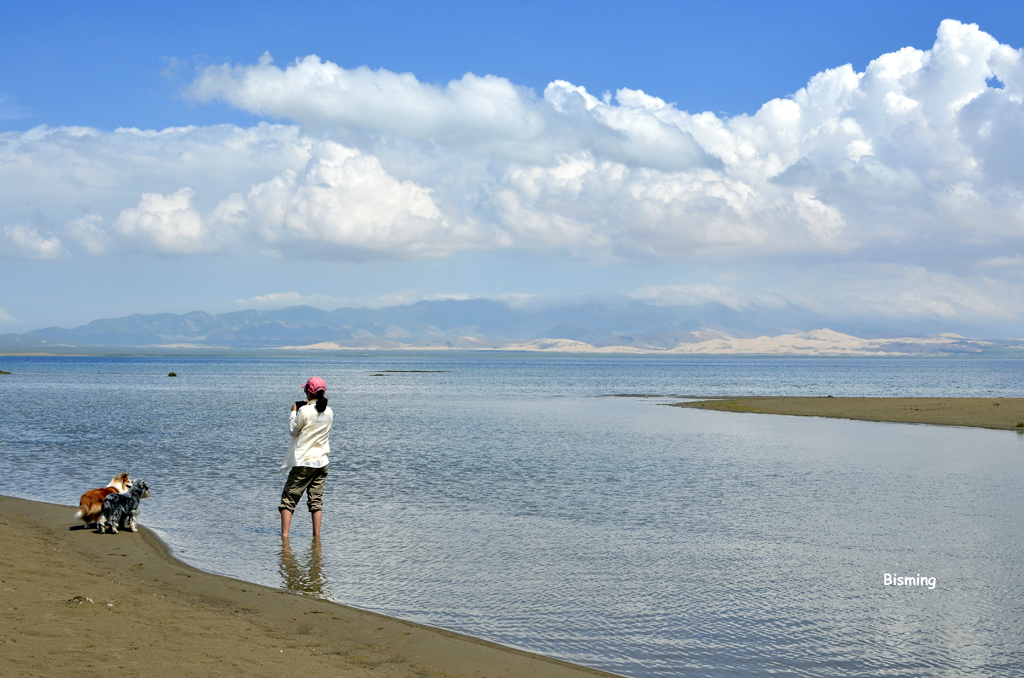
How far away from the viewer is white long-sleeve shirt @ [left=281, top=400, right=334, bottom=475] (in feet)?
39.7

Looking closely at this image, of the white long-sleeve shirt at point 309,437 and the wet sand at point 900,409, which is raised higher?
the white long-sleeve shirt at point 309,437

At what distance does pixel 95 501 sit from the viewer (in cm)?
1312

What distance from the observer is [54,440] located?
1068 inches

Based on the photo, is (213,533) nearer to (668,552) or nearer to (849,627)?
(668,552)

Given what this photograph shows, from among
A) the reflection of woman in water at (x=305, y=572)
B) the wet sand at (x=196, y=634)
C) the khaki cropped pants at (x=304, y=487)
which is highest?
the khaki cropped pants at (x=304, y=487)

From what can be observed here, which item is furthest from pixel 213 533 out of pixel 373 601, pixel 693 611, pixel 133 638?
pixel 693 611

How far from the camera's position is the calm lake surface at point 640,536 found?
8352mm

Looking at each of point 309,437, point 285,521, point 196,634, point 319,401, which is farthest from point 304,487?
point 196,634

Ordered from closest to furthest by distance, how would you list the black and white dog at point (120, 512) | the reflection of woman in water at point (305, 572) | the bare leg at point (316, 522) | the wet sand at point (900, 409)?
the reflection of woman in water at point (305, 572)
the bare leg at point (316, 522)
the black and white dog at point (120, 512)
the wet sand at point (900, 409)

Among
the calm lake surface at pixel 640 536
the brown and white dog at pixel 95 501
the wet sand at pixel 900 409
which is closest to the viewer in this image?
the calm lake surface at pixel 640 536

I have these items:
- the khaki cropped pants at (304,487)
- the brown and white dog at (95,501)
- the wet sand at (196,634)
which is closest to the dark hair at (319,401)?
the khaki cropped pants at (304,487)

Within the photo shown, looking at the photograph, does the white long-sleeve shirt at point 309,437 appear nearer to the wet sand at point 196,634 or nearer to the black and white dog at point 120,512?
the wet sand at point 196,634

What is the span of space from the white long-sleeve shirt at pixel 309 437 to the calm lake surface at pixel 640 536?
133 cm

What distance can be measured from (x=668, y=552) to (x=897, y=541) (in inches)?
152
